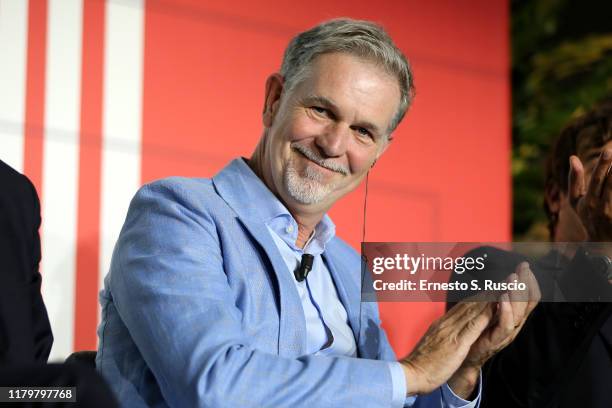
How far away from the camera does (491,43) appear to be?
3281mm

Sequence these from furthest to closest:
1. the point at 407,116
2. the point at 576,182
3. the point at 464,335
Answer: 1. the point at 407,116
2. the point at 576,182
3. the point at 464,335

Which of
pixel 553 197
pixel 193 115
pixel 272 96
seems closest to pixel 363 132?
pixel 272 96

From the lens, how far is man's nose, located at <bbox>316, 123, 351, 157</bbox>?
1.82m

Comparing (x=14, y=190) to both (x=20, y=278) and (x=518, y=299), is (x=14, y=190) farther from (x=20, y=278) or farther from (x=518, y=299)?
(x=518, y=299)

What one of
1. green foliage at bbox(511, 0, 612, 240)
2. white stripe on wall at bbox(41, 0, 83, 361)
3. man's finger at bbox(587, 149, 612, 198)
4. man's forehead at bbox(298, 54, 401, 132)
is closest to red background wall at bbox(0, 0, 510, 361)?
white stripe on wall at bbox(41, 0, 83, 361)

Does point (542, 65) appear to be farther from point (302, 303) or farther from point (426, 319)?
point (302, 303)

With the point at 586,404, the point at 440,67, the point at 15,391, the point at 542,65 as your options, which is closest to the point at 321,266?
the point at 586,404

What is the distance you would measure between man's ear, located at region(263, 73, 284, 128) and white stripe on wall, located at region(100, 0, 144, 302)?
2.12 feet

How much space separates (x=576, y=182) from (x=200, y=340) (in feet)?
3.57

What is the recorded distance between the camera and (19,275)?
4.48ft

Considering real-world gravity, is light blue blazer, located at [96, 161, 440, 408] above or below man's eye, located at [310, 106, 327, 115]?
below

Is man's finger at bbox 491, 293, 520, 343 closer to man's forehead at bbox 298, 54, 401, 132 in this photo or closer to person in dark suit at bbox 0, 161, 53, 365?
man's forehead at bbox 298, 54, 401, 132

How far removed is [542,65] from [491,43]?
240cm

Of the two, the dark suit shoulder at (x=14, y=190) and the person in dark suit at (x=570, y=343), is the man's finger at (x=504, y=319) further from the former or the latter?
the dark suit shoulder at (x=14, y=190)
